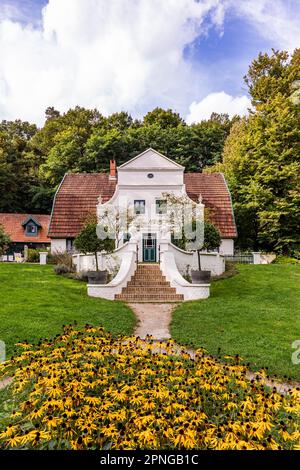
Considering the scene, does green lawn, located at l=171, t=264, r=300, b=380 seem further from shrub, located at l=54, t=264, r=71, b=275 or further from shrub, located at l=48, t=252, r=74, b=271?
shrub, located at l=48, t=252, r=74, b=271

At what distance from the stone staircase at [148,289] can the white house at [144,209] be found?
52mm

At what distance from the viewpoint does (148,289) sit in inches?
603

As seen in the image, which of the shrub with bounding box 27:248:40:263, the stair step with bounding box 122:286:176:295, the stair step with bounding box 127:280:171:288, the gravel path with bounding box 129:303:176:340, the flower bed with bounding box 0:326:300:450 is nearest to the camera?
the flower bed with bounding box 0:326:300:450

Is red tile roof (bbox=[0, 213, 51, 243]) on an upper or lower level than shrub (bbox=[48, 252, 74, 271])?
upper

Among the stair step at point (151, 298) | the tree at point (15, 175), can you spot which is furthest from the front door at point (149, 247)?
the tree at point (15, 175)

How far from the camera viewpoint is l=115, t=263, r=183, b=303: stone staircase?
14336 millimetres

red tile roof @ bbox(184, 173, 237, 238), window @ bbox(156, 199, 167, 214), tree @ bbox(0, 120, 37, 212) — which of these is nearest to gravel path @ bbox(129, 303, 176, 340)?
window @ bbox(156, 199, 167, 214)

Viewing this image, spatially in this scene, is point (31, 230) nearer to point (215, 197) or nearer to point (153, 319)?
point (215, 197)

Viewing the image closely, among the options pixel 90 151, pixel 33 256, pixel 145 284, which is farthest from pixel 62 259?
pixel 90 151

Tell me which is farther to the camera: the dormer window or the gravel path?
the dormer window

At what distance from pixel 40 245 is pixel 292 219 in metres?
23.2

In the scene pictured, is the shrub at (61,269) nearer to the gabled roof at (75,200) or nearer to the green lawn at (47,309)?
the green lawn at (47,309)

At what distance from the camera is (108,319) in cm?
1064

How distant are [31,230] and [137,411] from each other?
107ft
